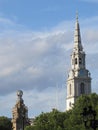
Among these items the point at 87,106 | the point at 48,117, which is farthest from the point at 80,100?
the point at 48,117

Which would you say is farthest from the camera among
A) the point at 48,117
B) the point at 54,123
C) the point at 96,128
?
the point at 48,117

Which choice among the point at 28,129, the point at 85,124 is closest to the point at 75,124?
the point at 85,124

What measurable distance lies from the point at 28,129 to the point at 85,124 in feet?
48.9

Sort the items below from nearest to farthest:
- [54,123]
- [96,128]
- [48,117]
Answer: [96,128], [54,123], [48,117]

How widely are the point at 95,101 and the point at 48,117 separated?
2044cm

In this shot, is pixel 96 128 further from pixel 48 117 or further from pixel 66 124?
pixel 48 117

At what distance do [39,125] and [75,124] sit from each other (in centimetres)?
945

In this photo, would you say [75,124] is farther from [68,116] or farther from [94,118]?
[68,116]

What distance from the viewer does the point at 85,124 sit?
175125 mm

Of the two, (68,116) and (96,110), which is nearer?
(96,110)

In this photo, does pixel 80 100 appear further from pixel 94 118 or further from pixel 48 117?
pixel 48 117

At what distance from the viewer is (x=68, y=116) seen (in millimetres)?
190625

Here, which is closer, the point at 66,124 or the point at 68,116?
the point at 66,124

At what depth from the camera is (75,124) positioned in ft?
570
